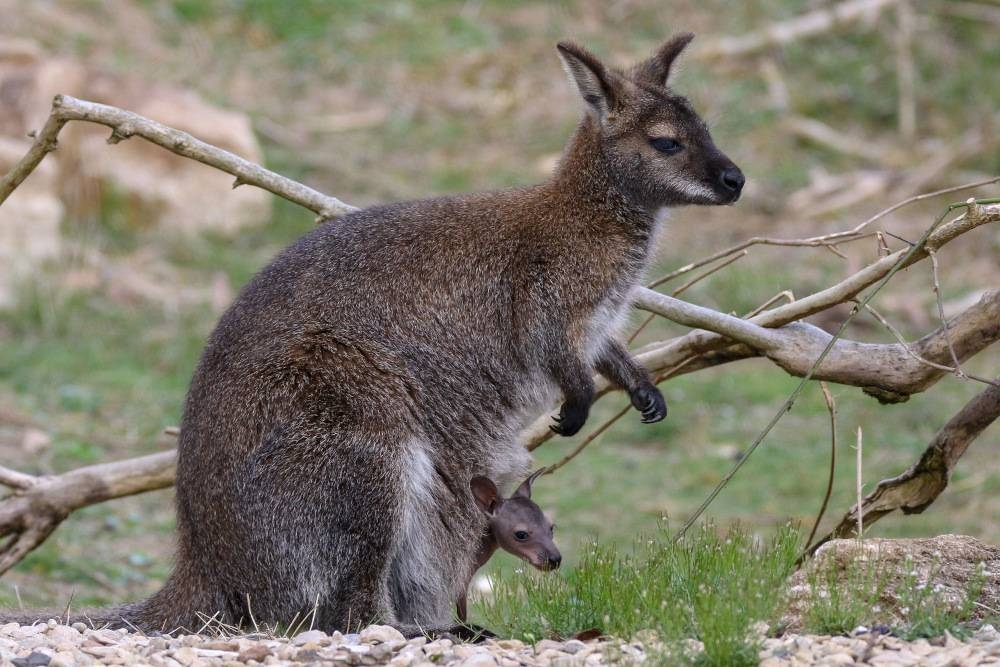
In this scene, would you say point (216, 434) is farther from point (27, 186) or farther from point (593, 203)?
point (27, 186)

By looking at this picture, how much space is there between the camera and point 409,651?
13.7 feet

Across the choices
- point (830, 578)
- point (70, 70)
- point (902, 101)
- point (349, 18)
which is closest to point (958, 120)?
point (902, 101)

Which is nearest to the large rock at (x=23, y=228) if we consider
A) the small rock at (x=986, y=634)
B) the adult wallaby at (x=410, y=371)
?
the adult wallaby at (x=410, y=371)

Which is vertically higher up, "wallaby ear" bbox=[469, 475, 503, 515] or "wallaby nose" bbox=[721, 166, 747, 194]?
"wallaby nose" bbox=[721, 166, 747, 194]

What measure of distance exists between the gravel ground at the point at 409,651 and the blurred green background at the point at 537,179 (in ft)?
8.91

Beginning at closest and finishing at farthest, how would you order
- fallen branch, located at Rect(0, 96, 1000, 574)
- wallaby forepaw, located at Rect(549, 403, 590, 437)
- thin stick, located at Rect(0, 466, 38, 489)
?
wallaby forepaw, located at Rect(549, 403, 590, 437)
fallen branch, located at Rect(0, 96, 1000, 574)
thin stick, located at Rect(0, 466, 38, 489)

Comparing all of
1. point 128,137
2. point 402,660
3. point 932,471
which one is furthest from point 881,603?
point 128,137

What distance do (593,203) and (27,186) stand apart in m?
7.22

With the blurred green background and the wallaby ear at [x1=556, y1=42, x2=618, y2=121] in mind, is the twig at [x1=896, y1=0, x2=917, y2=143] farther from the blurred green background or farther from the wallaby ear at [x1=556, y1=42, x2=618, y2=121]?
the wallaby ear at [x1=556, y1=42, x2=618, y2=121]

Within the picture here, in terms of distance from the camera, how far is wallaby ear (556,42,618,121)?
564 centimetres

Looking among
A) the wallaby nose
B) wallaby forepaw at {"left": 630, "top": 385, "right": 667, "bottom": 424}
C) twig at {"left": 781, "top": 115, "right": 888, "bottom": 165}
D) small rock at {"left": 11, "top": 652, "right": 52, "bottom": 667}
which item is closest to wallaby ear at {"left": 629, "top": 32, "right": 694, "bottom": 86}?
the wallaby nose

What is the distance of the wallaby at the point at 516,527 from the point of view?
209 inches

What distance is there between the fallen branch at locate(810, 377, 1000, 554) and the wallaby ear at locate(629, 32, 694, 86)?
1.84 m

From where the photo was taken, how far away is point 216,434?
16.1 feet
